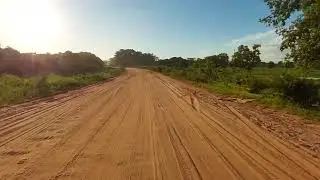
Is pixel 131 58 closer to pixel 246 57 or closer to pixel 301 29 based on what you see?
pixel 246 57

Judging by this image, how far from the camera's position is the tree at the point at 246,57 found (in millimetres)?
62594

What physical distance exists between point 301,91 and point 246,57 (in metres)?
45.0

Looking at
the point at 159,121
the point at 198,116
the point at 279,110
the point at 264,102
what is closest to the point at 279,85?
the point at 264,102

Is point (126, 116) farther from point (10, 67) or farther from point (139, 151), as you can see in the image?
point (10, 67)

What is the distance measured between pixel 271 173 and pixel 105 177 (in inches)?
112

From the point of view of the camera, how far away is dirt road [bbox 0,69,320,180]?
22.6 ft

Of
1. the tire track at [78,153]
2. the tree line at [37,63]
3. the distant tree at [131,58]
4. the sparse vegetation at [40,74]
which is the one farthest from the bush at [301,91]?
the distant tree at [131,58]

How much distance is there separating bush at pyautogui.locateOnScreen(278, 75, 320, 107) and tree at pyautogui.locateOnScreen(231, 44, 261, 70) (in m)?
44.1

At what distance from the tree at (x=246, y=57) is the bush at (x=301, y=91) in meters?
44.1

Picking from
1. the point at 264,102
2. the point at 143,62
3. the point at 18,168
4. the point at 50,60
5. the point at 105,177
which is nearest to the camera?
the point at 105,177

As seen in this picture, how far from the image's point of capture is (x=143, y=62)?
15950 centimetres

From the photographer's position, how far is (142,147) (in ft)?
28.7

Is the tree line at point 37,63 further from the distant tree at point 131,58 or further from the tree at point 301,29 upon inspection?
the distant tree at point 131,58

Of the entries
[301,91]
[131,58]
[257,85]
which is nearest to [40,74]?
[257,85]
